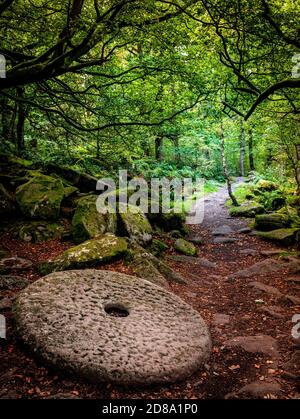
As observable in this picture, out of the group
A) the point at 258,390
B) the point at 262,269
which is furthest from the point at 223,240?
the point at 258,390

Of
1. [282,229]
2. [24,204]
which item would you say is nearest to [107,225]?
[24,204]

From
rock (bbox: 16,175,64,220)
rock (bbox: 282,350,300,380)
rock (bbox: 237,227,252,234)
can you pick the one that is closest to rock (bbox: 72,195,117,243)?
rock (bbox: 16,175,64,220)

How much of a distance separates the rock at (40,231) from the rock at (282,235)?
643cm

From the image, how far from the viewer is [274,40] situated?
5.58m

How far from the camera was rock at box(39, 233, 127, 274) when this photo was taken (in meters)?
5.86

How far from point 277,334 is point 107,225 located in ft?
14.3

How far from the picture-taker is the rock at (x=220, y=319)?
205 inches

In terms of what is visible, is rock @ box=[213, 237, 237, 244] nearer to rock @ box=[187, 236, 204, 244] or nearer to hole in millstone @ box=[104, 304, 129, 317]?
rock @ box=[187, 236, 204, 244]

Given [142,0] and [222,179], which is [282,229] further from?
[222,179]

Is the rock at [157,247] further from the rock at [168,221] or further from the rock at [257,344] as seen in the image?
the rock at [257,344]

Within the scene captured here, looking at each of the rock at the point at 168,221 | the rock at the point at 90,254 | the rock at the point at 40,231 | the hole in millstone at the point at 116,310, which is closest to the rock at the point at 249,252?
the rock at the point at 168,221

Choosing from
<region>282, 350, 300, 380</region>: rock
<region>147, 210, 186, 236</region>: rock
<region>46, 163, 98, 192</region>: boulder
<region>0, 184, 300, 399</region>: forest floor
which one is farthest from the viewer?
<region>147, 210, 186, 236</region>: rock

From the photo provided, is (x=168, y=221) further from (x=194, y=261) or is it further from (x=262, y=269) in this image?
(x=262, y=269)

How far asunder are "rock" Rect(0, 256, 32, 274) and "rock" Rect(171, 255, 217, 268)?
12.1 feet
